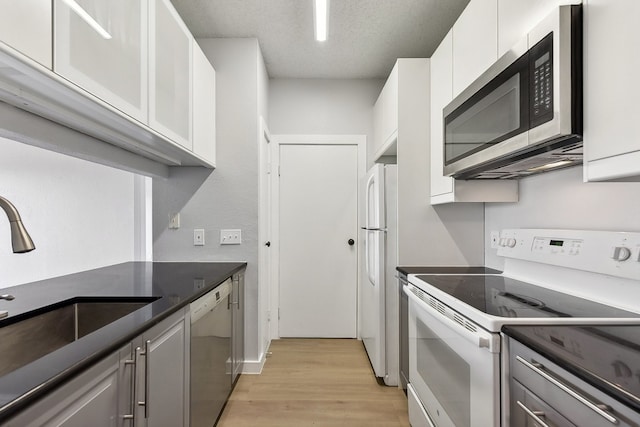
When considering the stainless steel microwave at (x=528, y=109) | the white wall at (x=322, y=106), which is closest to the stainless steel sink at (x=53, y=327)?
the stainless steel microwave at (x=528, y=109)

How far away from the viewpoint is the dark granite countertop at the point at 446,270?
6.81 ft

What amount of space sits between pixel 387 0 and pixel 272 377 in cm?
278

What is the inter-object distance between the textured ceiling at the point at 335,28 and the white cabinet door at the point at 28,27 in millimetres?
1529

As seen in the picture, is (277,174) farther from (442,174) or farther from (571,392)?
(571,392)

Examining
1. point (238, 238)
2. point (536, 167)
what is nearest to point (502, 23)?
point (536, 167)

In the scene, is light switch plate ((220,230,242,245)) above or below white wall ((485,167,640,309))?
below

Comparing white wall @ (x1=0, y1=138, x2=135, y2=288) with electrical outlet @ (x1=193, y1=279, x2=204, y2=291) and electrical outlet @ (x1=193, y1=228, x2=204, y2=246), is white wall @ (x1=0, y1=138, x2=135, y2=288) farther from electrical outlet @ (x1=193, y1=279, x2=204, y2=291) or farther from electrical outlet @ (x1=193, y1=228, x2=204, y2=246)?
electrical outlet @ (x1=193, y1=279, x2=204, y2=291)

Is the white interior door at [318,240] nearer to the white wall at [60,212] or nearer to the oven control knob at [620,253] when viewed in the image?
the white wall at [60,212]

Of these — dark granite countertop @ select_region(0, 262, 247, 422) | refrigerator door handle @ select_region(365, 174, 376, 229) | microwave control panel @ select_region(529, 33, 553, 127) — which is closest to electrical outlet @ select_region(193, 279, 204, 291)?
dark granite countertop @ select_region(0, 262, 247, 422)

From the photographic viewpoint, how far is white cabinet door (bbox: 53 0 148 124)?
1.01 m

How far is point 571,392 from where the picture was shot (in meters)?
0.76

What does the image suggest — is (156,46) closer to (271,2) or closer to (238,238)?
(271,2)

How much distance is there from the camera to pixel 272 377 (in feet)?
8.40

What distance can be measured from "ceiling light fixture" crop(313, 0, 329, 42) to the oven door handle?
1747 millimetres
